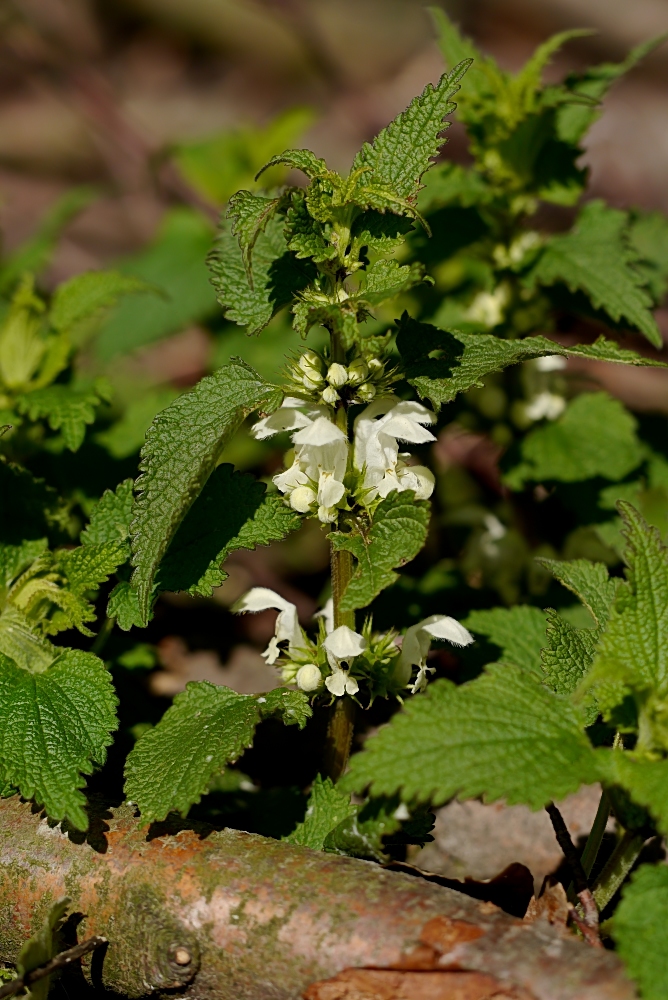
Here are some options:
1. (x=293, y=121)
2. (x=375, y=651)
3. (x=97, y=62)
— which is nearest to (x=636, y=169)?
(x=293, y=121)

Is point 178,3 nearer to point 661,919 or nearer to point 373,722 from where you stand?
point 373,722

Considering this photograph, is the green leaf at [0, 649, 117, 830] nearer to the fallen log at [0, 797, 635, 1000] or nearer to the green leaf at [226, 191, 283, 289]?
the fallen log at [0, 797, 635, 1000]

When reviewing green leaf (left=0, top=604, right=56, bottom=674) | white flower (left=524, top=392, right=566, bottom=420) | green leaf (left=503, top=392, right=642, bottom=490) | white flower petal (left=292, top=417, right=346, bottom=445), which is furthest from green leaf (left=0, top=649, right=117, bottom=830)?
A: white flower (left=524, top=392, right=566, bottom=420)

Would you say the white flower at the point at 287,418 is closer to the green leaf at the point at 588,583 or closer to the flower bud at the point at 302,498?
the flower bud at the point at 302,498

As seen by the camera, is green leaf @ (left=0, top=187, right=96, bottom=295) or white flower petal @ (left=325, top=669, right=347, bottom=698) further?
green leaf @ (left=0, top=187, right=96, bottom=295)

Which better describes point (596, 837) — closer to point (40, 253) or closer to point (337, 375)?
point (337, 375)
